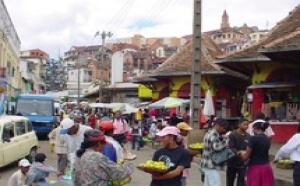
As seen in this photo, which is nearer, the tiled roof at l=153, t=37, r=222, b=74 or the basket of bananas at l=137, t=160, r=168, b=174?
the basket of bananas at l=137, t=160, r=168, b=174

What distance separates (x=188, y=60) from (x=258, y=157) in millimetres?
21298

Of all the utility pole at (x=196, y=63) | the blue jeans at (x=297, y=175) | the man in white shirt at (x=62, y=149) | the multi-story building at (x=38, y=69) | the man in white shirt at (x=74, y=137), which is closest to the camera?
the blue jeans at (x=297, y=175)

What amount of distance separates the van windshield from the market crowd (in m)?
15.0

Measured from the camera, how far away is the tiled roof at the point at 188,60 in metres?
27.9

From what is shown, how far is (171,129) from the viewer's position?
613 cm

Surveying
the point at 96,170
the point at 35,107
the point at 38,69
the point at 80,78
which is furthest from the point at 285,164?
the point at 80,78

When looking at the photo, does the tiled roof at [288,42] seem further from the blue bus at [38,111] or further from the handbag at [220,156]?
the blue bus at [38,111]

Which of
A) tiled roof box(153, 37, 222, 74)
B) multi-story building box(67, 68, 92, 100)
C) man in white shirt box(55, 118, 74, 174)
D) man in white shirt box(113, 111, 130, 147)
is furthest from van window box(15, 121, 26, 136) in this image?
multi-story building box(67, 68, 92, 100)

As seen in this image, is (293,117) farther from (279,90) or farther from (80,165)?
(80,165)

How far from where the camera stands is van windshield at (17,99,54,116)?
27.4m

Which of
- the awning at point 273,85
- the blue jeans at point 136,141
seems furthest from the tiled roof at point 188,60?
the blue jeans at point 136,141

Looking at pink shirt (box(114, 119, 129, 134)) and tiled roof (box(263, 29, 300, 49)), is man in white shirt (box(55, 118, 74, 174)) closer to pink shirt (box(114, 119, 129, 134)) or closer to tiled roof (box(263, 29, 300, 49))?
pink shirt (box(114, 119, 129, 134))

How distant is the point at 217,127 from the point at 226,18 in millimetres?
161432

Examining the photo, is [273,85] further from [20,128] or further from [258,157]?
[258,157]
